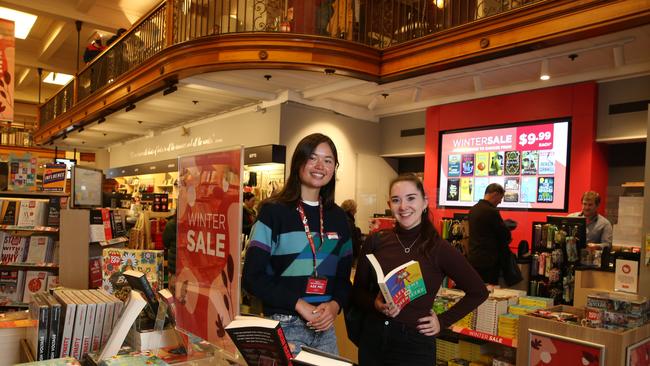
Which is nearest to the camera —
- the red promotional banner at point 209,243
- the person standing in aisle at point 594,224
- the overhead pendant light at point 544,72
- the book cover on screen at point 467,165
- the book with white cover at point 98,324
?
the book with white cover at point 98,324

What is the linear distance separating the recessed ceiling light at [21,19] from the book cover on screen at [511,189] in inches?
413

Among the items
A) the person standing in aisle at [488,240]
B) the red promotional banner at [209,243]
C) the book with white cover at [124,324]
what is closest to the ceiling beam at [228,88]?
the person standing in aisle at [488,240]

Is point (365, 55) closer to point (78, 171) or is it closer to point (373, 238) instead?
point (78, 171)

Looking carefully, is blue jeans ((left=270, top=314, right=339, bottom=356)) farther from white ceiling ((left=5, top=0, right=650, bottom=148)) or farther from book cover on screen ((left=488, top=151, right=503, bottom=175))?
book cover on screen ((left=488, top=151, right=503, bottom=175))

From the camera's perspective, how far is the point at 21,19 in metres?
11.5

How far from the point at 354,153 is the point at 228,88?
2.86 metres

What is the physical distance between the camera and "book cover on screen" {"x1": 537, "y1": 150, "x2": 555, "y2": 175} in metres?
7.25

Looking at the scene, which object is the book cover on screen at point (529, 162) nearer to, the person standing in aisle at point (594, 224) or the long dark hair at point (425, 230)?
the person standing in aisle at point (594, 224)

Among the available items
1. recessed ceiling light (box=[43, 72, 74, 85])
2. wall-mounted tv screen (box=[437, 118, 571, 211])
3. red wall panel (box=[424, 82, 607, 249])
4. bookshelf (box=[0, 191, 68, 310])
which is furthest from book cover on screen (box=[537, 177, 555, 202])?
recessed ceiling light (box=[43, 72, 74, 85])

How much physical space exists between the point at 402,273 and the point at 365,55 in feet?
17.5

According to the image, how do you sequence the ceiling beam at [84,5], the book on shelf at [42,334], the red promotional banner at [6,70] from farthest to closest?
the ceiling beam at [84,5], the red promotional banner at [6,70], the book on shelf at [42,334]

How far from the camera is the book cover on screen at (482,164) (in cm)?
812

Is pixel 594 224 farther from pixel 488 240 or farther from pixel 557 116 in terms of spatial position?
pixel 557 116

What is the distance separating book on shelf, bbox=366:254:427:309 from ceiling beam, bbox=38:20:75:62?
41.3 feet
